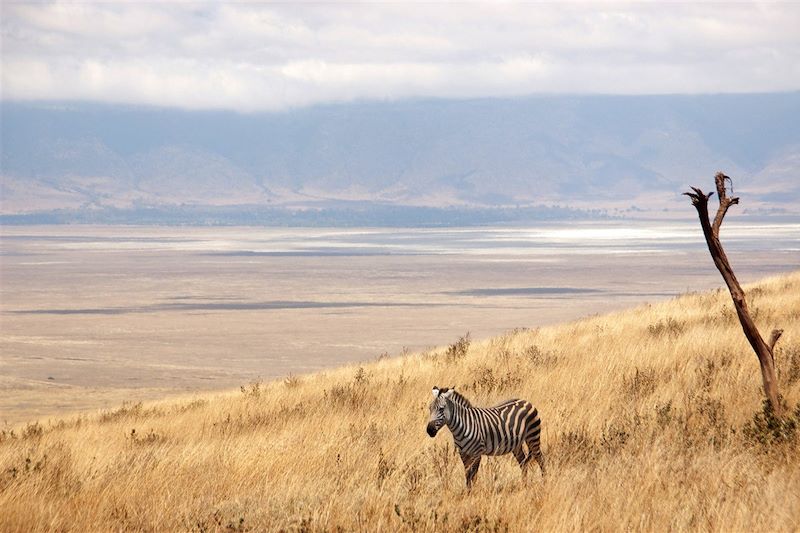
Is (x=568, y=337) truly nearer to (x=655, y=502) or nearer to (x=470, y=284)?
(x=655, y=502)

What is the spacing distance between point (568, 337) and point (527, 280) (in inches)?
1942

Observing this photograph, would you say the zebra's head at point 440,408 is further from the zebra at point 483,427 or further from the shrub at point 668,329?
the shrub at point 668,329

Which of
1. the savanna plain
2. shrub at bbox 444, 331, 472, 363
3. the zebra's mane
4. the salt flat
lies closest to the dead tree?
the savanna plain

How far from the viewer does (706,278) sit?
66.9 metres

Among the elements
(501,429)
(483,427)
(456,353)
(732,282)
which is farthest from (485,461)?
(456,353)

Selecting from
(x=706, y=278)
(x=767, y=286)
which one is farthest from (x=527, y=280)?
(x=767, y=286)

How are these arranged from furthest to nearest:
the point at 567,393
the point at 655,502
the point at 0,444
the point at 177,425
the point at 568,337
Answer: the point at 568,337 → the point at 177,425 → the point at 0,444 → the point at 567,393 → the point at 655,502

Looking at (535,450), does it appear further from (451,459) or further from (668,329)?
(668,329)

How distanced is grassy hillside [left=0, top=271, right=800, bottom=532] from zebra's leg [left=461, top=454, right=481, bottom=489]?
0.27 ft

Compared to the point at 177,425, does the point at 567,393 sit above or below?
above

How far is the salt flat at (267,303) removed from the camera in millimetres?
33809

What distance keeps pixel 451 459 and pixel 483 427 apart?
29.4 inches

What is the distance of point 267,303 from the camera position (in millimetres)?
55375

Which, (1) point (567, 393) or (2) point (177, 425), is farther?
(2) point (177, 425)
